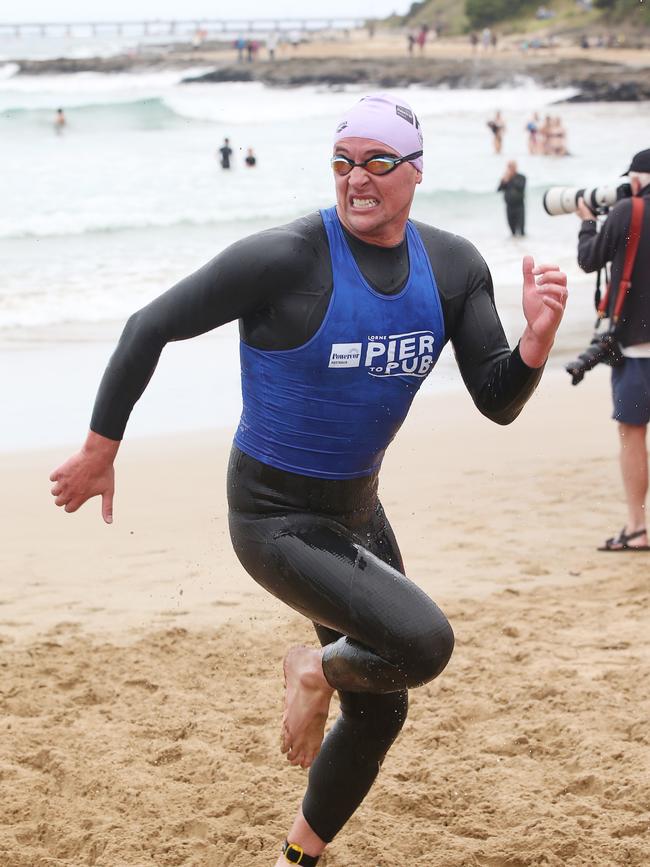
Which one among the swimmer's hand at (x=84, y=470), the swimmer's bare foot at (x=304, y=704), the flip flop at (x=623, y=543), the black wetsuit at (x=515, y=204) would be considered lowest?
the black wetsuit at (x=515, y=204)

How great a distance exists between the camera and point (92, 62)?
80.9 m

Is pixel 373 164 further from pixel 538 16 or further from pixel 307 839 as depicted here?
pixel 538 16

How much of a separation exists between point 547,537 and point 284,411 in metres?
4.46

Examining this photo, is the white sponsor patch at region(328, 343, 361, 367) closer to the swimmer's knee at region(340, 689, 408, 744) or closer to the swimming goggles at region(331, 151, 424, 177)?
the swimming goggles at region(331, 151, 424, 177)

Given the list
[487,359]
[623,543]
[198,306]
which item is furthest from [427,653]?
[623,543]

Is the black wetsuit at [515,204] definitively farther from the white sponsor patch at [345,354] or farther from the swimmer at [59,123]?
the swimmer at [59,123]

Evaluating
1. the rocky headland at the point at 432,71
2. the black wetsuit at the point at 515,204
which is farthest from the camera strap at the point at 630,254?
the rocky headland at the point at 432,71

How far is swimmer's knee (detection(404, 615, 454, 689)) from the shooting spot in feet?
10.4

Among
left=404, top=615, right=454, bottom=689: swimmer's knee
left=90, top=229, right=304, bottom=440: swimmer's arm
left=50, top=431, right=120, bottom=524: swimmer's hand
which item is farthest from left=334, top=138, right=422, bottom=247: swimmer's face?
left=404, top=615, right=454, bottom=689: swimmer's knee

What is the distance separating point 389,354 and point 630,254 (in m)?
3.83

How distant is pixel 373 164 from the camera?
3359 mm

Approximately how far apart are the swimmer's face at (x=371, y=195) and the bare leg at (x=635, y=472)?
12.8ft

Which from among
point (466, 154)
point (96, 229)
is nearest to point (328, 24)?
point (466, 154)

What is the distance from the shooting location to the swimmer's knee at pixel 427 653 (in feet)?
10.4
